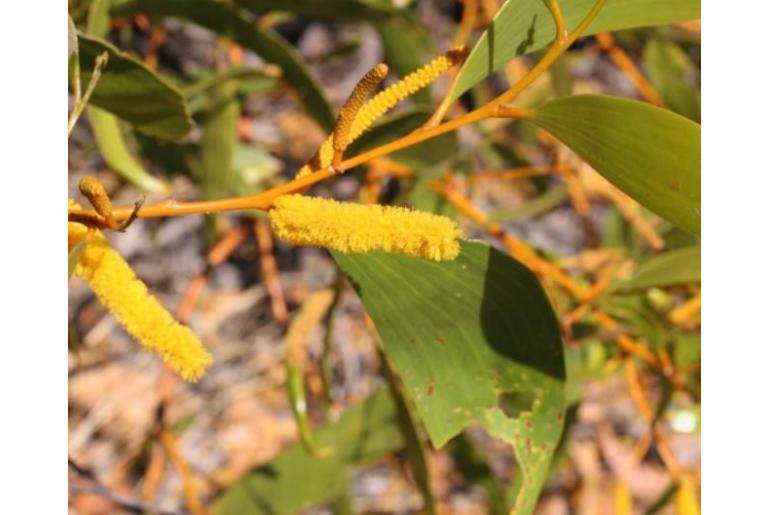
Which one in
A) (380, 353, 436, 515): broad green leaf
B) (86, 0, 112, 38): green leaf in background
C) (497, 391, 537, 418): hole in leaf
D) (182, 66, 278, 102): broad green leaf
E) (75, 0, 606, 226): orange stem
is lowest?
(380, 353, 436, 515): broad green leaf

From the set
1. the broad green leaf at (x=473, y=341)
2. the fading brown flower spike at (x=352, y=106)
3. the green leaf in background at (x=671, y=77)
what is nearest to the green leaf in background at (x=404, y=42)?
the green leaf in background at (x=671, y=77)

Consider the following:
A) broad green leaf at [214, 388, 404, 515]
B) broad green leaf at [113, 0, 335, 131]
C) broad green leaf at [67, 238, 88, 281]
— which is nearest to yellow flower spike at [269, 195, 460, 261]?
broad green leaf at [67, 238, 88, 281]

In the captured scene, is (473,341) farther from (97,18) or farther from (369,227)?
(97,18)

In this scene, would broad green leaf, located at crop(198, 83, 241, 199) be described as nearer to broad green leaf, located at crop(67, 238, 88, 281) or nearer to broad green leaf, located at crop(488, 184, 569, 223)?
broad green leaf, located at crop(488, 184, 569, 223)

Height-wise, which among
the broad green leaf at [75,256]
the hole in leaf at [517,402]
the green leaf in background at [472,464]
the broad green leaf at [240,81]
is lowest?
the green leaf in background at [472,464]

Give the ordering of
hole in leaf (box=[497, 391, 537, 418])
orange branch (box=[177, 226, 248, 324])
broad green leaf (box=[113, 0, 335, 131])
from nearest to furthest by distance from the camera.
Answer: hole in leaf (box=[497, 391, 537, 418]) → broad green leaf (box=[113, 0, 335, 131]) → orange branch (box=[177, 226, 248, 324])

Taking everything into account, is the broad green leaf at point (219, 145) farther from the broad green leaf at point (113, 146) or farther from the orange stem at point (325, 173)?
the orange stem at point (325, 173)
